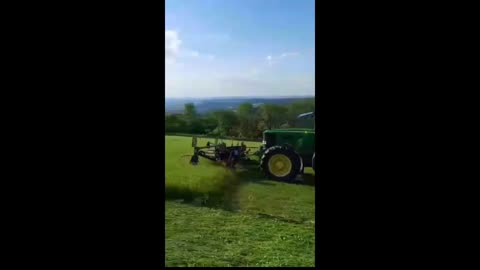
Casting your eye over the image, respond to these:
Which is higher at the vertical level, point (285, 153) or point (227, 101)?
point (227, 101)

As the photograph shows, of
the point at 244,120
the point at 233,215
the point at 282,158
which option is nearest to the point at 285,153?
the point at 282,158

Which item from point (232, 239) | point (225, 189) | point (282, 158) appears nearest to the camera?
point (232, 239)

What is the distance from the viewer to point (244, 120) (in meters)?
2.38

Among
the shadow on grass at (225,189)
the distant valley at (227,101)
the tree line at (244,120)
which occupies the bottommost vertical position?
the shadow on grass at (225,189)

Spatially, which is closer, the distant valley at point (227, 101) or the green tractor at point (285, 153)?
the distant valley at point (227, 101)

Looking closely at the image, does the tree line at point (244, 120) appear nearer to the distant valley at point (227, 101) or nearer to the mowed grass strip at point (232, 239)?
the distant valley at point (227, 101)

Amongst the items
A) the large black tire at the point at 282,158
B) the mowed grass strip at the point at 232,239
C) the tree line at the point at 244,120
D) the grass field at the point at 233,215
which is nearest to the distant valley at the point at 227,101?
the tree line at the point at 244,120

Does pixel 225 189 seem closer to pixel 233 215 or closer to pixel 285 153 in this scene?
pixel 233 215

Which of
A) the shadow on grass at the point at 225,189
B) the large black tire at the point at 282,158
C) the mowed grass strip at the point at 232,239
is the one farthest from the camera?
the large black tire at the point at 282,158

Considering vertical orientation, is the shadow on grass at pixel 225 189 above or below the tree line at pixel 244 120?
below

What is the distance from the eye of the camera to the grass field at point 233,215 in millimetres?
2184

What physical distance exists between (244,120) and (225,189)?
43cm
